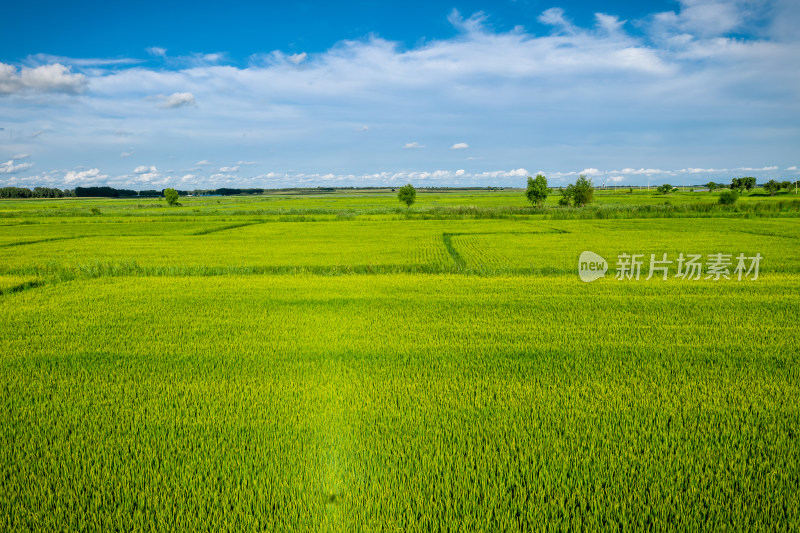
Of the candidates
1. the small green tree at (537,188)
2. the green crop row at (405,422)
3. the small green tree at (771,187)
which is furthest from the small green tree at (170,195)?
the small green tree at (771,187)

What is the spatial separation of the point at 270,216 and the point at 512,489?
57.9 meters

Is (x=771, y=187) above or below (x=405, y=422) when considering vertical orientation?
above

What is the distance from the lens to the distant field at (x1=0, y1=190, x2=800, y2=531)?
427cm

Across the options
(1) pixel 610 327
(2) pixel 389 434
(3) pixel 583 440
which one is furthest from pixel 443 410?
(1) pixel 610 327

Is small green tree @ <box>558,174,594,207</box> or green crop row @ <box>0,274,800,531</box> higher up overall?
small green tree @ <box>558,174,594,207</box>

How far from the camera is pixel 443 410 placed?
615 cm

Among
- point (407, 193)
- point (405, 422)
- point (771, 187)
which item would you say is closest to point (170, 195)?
point (407, 193)

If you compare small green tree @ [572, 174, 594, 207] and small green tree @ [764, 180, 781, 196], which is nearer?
small green tree @ [572, 174, 594, 207]

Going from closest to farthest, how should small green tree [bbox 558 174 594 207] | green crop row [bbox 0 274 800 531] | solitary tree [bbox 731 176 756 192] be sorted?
green crop row [bbox 0 274 800 531] < small green tree [bbox 558 174 594 207] < solitary tree [bbox 731 176 756 192]

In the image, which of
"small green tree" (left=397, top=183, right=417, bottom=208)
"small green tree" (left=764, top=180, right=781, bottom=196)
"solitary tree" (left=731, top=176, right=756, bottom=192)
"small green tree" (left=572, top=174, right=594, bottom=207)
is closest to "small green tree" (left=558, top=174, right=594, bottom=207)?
"small green tree" (left=572, top=174, right=594, bottom=207)

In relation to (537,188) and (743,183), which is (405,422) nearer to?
(537,188)

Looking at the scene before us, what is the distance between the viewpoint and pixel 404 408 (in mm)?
6270

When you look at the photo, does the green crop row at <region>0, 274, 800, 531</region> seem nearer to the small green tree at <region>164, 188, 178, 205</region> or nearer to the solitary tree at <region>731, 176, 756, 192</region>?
the small green tree at <region>164, 188, 178, 205</region>

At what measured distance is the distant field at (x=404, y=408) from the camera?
4273 mm
